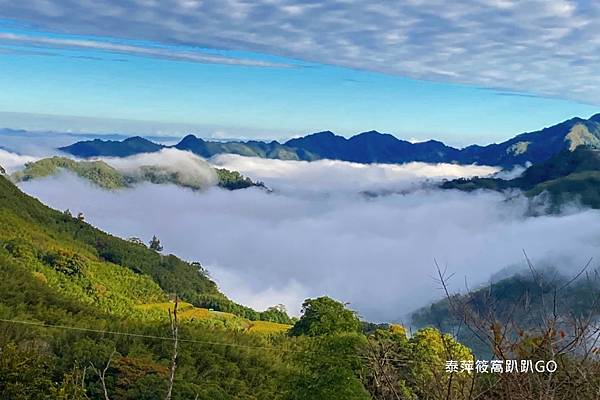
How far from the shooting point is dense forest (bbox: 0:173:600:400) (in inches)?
231

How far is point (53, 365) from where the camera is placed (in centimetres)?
3002

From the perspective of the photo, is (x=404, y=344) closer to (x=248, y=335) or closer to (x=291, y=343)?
(x=291, y=343)

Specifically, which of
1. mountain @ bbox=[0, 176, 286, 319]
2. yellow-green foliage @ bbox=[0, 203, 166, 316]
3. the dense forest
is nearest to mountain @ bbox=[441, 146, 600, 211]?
mountain @ bbox=[0, 176, 286, 319]

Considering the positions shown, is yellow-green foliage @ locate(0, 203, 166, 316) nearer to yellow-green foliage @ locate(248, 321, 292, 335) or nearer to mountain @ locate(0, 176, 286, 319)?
mountain @ locate(0, 176, 286, 319)

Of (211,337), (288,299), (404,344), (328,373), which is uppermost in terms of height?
(328,373)

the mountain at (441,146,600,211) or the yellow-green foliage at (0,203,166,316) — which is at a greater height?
the mountain at (441,146,600,211)

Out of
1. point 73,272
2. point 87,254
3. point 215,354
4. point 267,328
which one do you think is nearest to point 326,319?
point 215,354

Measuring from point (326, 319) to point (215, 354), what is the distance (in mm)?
8624

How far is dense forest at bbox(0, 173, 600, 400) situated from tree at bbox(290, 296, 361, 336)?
0.09m

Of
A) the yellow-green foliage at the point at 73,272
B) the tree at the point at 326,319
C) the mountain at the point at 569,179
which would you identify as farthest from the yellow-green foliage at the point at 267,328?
the mountain at the point at 569,179

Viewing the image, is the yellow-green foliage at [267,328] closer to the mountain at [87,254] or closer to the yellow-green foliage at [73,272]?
the mountain at [87,254]

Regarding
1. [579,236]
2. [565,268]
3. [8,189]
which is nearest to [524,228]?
[579,236]

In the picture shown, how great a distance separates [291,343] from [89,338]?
36.9 ft

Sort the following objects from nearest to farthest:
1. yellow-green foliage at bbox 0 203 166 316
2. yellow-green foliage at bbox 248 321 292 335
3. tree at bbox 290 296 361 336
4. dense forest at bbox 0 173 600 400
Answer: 1. dense forest at bbox 0 173 600 400
2. tree at bbox 290 296 361 336
3. yellow-green foliage at bbox 248 321 292 335
4. yellow-green foliage at bbox 0 203 166 316
